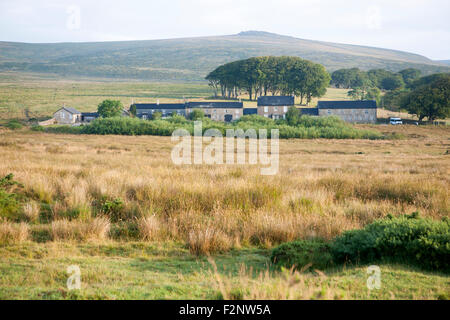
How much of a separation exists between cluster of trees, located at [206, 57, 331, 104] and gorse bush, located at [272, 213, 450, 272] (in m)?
103

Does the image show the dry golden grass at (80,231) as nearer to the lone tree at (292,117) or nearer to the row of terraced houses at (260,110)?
the lone tree at (292,117)

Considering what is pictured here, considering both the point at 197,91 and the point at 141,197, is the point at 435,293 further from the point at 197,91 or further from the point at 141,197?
the point at 197,91

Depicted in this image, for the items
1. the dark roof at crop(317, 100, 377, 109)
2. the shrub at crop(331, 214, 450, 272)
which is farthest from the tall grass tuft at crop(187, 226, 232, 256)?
the dark roof at crop(317, 100, 377, 109)

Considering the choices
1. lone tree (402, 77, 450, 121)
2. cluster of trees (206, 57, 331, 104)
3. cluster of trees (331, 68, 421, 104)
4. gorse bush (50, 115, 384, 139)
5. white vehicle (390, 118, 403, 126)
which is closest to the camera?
gorse bush (50, 115, 384, 139)

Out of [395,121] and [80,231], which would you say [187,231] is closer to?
[80,231]

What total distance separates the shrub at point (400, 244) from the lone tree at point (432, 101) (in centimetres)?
8324

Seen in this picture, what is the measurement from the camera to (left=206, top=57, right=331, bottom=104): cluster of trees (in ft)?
354

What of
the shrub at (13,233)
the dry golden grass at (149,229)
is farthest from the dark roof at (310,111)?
the shrub at (13,233)

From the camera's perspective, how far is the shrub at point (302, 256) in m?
6.95

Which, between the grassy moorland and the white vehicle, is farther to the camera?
the white vehicle

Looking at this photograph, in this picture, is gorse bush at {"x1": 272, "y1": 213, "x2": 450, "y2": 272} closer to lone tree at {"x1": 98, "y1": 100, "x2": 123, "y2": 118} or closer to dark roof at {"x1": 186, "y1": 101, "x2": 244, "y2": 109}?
Answer: lone tree at {"x1": 98, "y1": 100, "x2": 123, "y2": 118}

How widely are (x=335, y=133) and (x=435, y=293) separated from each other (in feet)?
201

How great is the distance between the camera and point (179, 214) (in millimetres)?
10211
